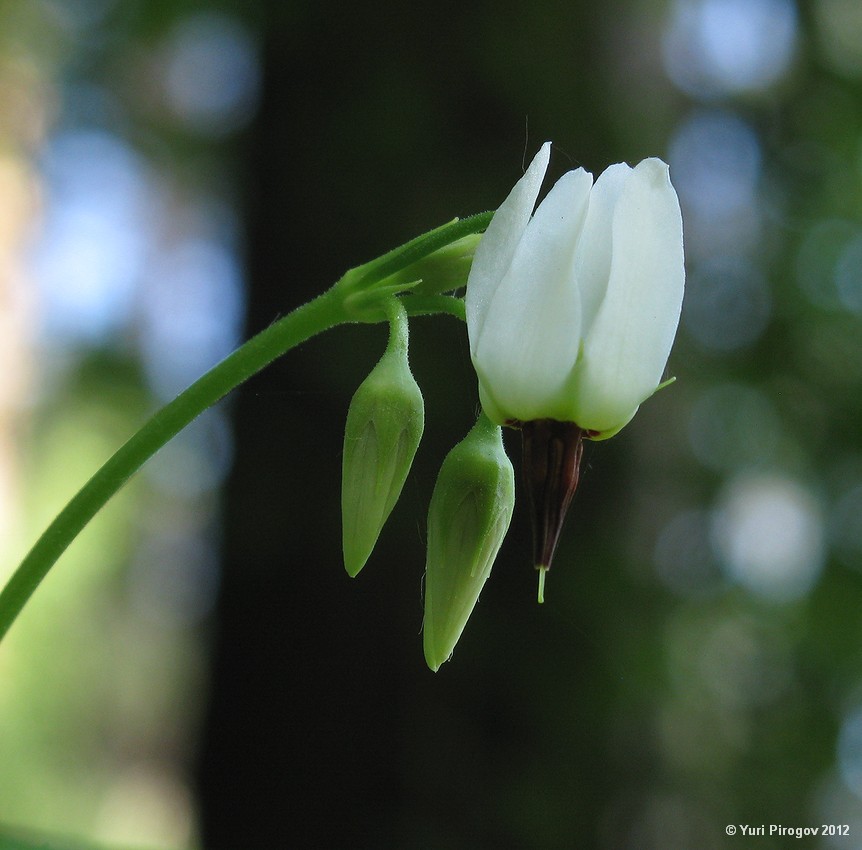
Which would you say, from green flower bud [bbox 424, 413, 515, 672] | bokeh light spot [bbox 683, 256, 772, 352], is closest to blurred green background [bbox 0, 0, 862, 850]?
bokeh light spot [bbox 683, 256, 772, 352]

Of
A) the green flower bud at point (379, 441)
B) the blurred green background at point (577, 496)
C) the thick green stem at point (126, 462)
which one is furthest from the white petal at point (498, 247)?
the blurred green background at point (577, 496)

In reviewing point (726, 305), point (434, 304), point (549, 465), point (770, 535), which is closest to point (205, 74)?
point (726, 305)

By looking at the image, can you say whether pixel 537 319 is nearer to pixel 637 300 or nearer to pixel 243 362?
pixel 637 300

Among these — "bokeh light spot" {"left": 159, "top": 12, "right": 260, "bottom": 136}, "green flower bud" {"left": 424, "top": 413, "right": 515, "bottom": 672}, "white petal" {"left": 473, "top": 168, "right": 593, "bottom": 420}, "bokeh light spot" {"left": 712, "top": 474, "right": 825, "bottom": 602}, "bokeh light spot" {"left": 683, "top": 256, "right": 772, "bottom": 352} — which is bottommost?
"bokeh light spot" {"left": 712, "top": 474, "right": 825, "bottom": 602}

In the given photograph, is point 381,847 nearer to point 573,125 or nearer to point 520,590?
point 520,590

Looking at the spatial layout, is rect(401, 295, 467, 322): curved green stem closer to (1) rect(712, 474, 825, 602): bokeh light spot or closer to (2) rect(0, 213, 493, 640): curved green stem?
(2) rect(0, 213, 493, 640): curved green stem
